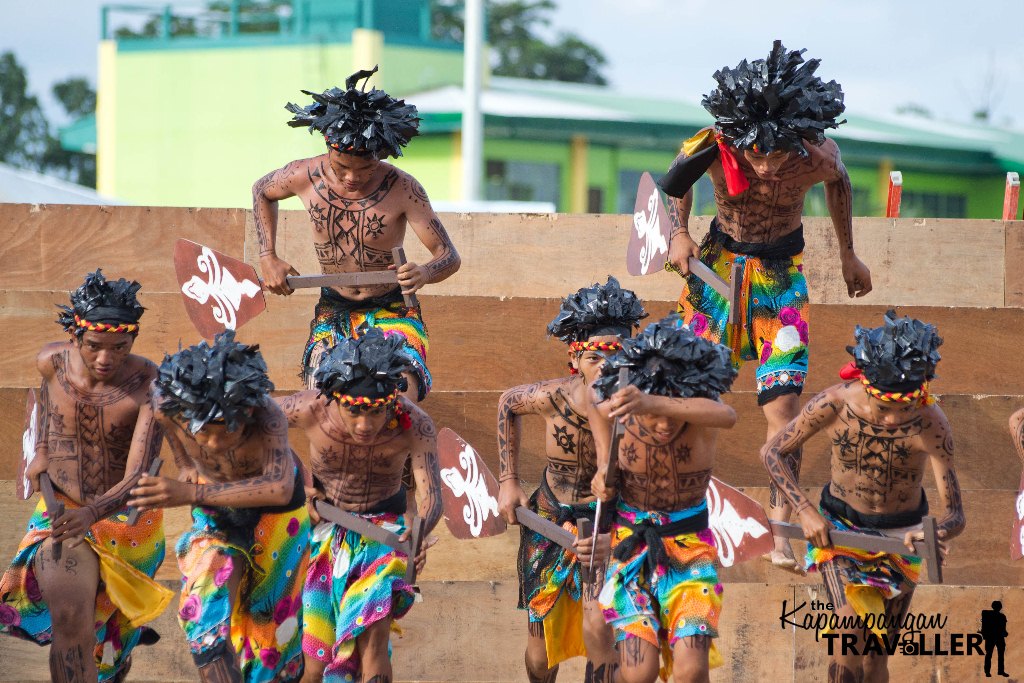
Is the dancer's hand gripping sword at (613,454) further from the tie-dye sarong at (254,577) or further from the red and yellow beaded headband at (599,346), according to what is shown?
the tie-dye sarong at (254,577)

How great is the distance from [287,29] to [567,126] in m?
6.41

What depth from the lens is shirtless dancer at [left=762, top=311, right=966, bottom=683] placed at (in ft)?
23.2

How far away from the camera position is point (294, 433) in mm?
9273

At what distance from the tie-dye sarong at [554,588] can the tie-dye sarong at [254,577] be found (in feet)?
3.55

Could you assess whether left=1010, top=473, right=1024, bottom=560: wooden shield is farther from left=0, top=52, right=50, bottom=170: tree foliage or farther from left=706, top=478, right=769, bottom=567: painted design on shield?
left=0, top=52, right=50, bottom=170: tree foliage

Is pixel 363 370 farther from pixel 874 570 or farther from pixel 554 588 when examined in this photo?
pixel 874 570

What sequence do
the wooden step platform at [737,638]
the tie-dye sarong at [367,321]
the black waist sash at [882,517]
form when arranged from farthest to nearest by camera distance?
1. the wooden step platform at [737,638]
2. the tie-dye sarong at [367,321]
3. the black waist sash at [882,517]

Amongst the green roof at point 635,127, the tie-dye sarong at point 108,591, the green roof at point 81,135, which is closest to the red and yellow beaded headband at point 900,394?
the tie-dye sarong at point 108,591

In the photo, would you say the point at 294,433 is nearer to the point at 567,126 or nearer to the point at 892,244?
the point at 892,244

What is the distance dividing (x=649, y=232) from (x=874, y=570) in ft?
6.77

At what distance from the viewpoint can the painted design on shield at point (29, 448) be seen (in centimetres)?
749

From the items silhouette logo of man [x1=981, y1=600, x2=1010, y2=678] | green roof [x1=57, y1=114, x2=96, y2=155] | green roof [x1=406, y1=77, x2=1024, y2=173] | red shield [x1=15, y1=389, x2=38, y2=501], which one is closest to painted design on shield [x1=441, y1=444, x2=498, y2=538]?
red shield [x1=15, y1=389, x2=38, y2=501]

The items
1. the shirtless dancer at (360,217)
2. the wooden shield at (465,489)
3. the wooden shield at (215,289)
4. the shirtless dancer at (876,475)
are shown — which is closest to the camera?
the shirtless dancer at (876,475)

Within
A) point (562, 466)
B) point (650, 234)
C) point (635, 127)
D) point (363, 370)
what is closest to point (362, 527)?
point (363, 370)
